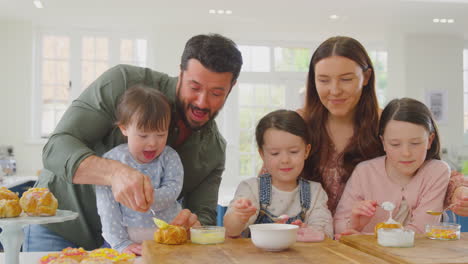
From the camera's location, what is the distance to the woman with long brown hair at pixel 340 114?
191cm

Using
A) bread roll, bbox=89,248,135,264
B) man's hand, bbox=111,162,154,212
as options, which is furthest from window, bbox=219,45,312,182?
bread roll, bbox=89,248,135,264

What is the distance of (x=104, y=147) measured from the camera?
1.92 m

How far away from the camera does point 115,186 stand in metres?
1.46

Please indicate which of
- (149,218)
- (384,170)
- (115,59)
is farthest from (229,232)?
(115,59)

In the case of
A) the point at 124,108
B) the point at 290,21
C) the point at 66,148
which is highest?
the point at 290,21

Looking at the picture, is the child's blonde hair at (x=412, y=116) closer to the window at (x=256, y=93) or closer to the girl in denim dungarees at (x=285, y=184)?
the girl in denim dungarees at (x=285, y=184)

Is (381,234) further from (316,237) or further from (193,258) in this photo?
(193,258)

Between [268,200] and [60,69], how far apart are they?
5.43m

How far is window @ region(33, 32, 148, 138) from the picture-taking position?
656cm

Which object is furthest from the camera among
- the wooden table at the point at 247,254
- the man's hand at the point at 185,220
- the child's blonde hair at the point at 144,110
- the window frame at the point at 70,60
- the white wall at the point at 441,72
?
the white wall at the point at 441,72

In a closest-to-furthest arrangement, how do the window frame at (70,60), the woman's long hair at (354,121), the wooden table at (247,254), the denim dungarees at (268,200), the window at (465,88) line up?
1. the wooden table at (247,254)
2. the denim dungarees at (268,200)
3. the woman's long hair at (354,121)
4. the window frame at (70,60)
5. the window at (465,88)

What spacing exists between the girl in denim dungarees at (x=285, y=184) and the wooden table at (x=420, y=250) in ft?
1.03

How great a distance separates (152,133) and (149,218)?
0.95 feet

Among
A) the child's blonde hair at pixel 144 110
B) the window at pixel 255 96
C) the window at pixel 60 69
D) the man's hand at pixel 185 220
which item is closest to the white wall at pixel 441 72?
the window at pixel 255 96
